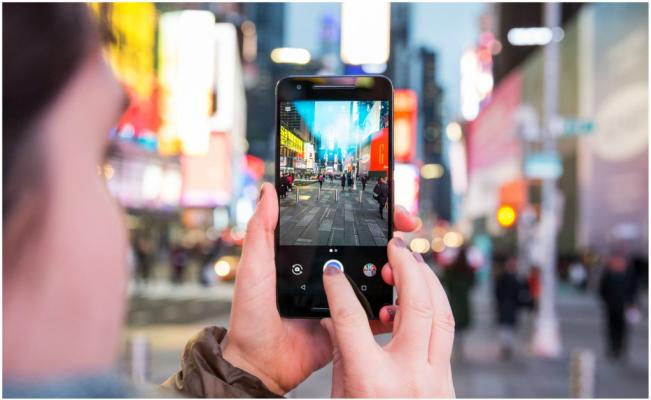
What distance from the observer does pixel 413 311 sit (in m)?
1.56

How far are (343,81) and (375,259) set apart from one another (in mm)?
577

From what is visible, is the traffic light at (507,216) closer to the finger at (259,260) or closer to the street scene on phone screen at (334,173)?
the street scene on phone screen at (334,173)

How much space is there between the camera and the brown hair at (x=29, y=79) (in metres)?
0.90

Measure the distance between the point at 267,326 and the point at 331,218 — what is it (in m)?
0.39

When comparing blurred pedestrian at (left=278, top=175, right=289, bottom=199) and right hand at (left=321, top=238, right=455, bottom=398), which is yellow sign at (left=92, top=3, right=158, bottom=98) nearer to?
blurred pedestrian at (left=278, top=175, right=289, bottom=199)

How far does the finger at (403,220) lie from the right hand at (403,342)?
1.54ft

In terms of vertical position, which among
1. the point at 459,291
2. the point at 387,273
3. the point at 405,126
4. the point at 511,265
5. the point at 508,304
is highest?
the point at 405,126

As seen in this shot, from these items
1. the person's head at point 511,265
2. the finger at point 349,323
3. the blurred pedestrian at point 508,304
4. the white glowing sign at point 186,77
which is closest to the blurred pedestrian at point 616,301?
the blurred pedestrian at point 508,304

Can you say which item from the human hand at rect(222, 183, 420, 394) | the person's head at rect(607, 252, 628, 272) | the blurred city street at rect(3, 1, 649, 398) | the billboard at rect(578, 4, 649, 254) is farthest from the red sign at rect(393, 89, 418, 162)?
the human hand at rect(222, 183, 420, 394)

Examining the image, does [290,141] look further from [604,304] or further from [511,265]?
[511,265]

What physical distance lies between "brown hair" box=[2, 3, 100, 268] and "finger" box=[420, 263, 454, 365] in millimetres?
928

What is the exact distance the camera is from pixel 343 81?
2301mm

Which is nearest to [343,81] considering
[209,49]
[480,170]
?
[209,49]

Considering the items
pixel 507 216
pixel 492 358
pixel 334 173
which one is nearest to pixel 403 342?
pixel 334 173
